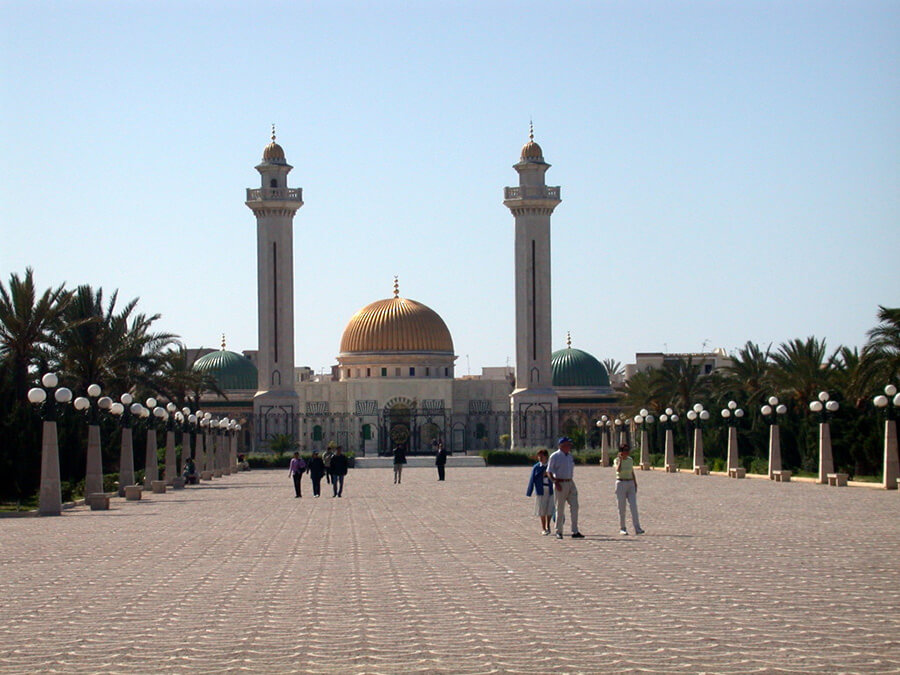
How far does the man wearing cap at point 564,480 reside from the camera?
54.3 feet

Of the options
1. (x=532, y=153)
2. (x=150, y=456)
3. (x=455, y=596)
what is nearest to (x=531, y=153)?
(x=532, y=153)

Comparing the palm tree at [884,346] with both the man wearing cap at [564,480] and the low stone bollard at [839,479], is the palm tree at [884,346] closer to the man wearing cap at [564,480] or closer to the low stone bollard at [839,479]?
the low stone bollard at [839,479]

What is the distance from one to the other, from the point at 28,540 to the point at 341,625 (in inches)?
360

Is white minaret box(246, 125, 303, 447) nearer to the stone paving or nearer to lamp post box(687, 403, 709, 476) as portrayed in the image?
lamp post box(687, 403, 709, 476)

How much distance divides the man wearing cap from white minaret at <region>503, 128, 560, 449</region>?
2141 inches

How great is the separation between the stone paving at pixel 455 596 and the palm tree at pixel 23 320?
9.60m

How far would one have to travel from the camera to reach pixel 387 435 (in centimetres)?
7569

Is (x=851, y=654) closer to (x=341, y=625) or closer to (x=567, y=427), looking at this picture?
(x=341, y=625)

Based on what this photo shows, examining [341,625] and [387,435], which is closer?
[341,625]

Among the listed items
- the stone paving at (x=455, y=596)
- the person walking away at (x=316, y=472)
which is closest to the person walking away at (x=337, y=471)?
the person walking away at (x=316, y=472)

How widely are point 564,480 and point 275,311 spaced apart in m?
55.8

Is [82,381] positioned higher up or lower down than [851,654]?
higher up

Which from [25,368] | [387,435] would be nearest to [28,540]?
[25,368]

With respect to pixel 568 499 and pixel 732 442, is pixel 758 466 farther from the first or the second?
pixel 568 499
